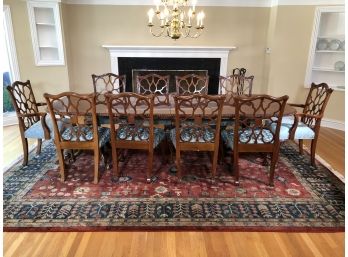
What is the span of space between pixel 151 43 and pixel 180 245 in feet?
12.1

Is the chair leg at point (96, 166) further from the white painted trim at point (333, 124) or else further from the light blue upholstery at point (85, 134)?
the white painted trim at point (333, 124)

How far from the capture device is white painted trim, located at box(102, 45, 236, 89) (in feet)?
14.9

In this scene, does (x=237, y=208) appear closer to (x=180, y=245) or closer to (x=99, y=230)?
(x=180, y=245)

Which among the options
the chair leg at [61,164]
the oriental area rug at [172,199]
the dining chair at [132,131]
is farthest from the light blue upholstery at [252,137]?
the chair leg at [61,164]

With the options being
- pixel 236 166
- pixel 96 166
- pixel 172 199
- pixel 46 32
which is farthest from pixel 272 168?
pixel 46 32

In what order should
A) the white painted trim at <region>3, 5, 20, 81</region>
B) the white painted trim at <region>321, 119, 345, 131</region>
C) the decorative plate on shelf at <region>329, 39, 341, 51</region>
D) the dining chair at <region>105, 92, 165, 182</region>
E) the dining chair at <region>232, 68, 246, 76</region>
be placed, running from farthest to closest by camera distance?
the dining chair at <region>232, 68, 246, 76</region> < the white painted trim at <region>321, 119, 345, 131</region> < the decorative plate on shelf at <region>329, 39, 341, 51</region> < the white painted trim at <region>3, 5, 20, 81</region> < the dining chair at <region>105, 92, 165, 182</region>

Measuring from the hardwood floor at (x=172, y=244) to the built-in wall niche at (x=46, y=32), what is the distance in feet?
10.8

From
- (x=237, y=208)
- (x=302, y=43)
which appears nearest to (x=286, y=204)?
(x=237, y=208)

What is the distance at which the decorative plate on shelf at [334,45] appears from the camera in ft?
13.9

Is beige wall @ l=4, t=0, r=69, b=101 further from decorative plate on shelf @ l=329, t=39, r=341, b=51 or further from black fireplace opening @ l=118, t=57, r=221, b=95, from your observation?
decorative plate on shelf @ l=329, t=39, r=341, b=51

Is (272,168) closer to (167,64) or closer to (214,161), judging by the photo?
(214,161)

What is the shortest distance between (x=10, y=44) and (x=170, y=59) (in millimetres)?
2562

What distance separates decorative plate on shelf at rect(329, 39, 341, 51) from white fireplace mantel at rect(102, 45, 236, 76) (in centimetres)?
156

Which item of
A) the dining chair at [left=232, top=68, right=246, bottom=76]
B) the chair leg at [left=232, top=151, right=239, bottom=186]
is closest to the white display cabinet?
the dining chair at [left=232, top=68, right=246, bottom=76]
